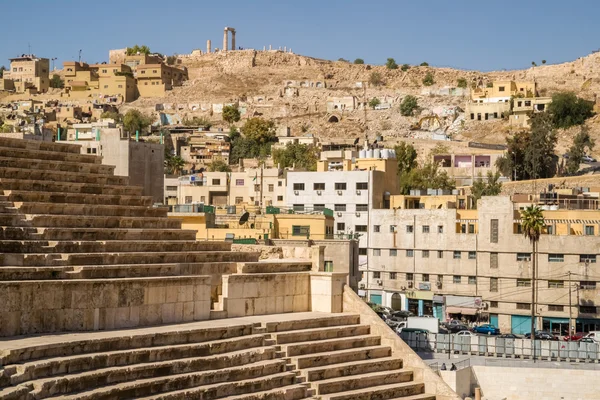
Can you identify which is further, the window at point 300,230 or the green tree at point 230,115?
the green tree at point 230,115

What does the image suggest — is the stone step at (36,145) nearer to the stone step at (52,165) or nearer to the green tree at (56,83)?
the stone step at (52,165)

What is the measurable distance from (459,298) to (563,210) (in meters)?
5.66

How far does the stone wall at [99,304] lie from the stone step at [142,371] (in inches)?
61.5

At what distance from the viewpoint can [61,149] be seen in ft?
72.0

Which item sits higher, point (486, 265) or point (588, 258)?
point (588, 258)

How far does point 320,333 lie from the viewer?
2125 cm

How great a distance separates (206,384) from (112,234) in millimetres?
3732

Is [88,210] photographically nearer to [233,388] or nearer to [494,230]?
[233,388]

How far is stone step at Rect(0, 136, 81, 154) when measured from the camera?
2072 centimetres

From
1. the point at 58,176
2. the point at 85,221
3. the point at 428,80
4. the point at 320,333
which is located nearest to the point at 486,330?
the point at 320,333

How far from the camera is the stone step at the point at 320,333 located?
20.4 metres

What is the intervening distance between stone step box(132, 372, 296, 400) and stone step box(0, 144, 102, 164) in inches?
240

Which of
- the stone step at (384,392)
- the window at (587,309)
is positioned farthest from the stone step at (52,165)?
the window at (587,309)

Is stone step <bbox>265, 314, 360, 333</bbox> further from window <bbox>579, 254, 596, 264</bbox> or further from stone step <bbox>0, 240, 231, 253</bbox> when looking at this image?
window <bbox>579, 254, 596, 264</bbox>
